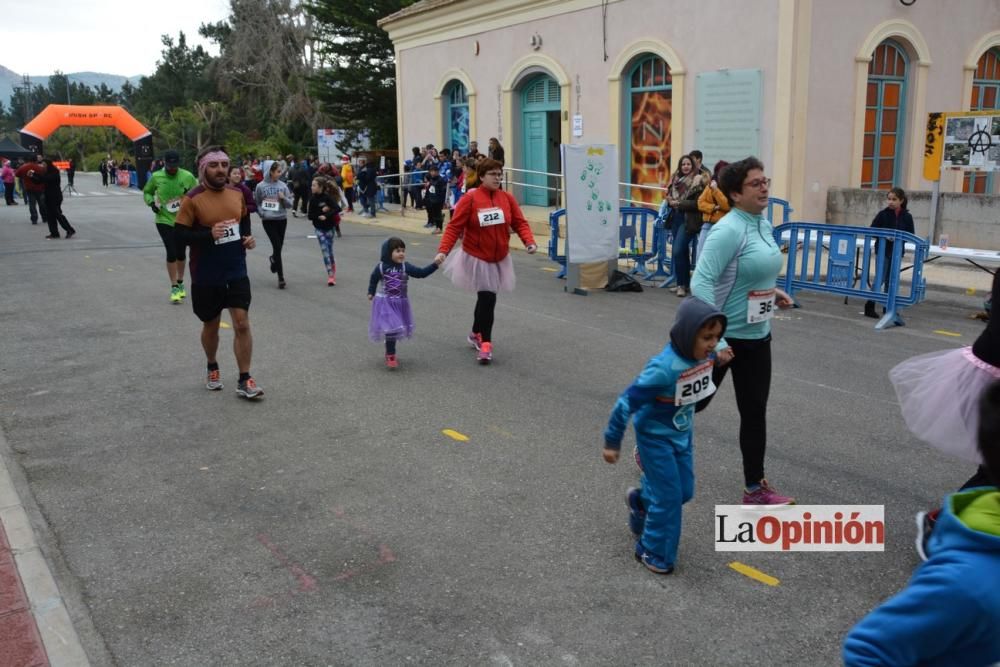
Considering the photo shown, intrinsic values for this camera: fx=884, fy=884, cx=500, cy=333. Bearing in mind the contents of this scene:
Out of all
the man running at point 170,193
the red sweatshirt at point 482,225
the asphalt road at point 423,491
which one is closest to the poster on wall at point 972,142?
the asphalt road at point 423,491

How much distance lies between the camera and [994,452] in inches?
75.2

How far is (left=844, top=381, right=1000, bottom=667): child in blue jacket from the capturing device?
1846 millimetres

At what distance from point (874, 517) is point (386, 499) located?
2759 millimetres

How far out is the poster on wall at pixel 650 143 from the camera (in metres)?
17.9

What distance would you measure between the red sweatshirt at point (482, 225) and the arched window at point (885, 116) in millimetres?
10677

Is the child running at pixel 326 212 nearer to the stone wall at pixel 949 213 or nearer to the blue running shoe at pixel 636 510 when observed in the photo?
the stone wall at pixel 949 213

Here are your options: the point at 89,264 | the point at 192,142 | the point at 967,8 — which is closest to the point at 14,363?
the point at 89,264

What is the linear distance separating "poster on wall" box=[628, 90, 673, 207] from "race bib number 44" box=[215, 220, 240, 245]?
12.4 metres

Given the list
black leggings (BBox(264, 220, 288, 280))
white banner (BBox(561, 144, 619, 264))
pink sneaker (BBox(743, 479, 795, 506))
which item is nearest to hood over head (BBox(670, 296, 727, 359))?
pink sneaker (BBox(743, 479, 795, 506))

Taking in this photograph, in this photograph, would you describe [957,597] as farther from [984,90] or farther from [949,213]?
[984,90]

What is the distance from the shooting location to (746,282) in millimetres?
4758

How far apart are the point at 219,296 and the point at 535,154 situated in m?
16.3

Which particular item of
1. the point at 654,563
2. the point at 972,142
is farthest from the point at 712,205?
the point at 654,563

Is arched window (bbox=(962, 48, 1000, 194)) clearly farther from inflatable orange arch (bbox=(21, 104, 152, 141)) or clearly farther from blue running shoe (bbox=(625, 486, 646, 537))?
inflatable orange arch (bbox=(21, 104, 152, 141))
